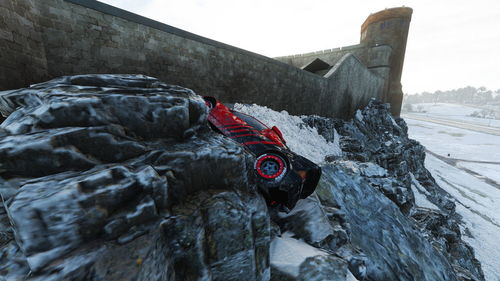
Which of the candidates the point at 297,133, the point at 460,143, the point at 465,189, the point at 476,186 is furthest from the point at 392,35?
the point at 460,143

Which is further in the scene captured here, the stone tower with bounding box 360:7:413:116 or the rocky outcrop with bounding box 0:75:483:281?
the stone tower with bounding box 360:7:413:116

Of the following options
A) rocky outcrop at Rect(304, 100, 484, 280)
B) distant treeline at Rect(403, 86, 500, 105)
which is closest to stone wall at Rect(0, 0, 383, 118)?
rocky outcrop at Rect(304, 100, 484, 280)

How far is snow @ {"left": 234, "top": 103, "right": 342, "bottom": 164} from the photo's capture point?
7.75 m

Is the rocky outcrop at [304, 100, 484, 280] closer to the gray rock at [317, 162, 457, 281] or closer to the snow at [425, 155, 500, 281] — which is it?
the gray rock at [317, 162, 457, 281]

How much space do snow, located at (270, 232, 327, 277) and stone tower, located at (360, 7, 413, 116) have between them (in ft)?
80.4

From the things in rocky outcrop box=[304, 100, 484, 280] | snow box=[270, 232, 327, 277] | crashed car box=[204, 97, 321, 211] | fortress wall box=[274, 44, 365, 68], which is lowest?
rocky outcrop box=[304, 100, 484, 280]

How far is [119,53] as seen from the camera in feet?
16.6

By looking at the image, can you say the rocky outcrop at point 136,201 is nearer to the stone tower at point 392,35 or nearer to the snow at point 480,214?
the snow at point 480,214

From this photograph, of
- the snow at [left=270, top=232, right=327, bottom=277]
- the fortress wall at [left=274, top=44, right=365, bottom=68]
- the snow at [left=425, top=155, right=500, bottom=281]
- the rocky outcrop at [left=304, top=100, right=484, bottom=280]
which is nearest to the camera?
the snow at [left=270, top=232, right=327, bottom=277]

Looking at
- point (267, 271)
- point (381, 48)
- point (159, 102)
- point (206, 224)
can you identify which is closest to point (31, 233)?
point (206, 224)

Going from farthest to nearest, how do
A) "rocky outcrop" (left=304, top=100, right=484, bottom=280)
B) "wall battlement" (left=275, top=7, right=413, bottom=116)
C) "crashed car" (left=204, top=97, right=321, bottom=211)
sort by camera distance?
"wall battlement" (left=275, top=7, right=413, bottom=116), "rocky outcrop" (left=304, top=100, right=484, bottom=280), "crashed car" (left=204, top=97, right=321, bottom=211)

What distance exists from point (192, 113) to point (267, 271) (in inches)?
83.5

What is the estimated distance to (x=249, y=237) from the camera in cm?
210

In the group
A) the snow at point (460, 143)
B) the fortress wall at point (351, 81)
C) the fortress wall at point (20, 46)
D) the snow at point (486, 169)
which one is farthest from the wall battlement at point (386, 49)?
the snow at point (460, 143)
